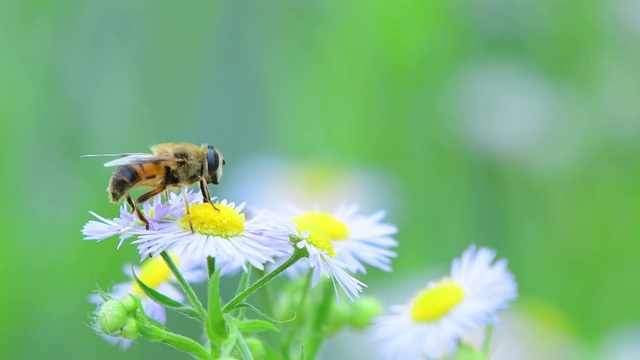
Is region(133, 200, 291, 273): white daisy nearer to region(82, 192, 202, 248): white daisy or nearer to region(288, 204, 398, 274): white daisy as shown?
region(82, 192, 202, 248): white daisy

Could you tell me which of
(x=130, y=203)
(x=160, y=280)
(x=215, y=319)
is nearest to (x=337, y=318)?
(x=160, y=280)

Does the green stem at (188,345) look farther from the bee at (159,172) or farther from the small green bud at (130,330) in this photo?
the bee at (159,172)

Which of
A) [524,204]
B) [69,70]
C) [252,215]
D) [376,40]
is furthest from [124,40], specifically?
[252,215]

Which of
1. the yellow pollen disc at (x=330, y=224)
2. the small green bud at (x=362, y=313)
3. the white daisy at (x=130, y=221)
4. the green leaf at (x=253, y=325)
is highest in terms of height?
the yellow pollen disc at (x=330, y=224)

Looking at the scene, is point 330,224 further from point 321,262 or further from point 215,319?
point 215,319

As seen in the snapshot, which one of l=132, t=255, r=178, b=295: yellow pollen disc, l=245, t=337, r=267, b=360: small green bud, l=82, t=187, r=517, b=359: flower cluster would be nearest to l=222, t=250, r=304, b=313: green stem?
l=82, t=187, r=517, b=359: flower cluster

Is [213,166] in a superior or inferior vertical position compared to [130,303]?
superior

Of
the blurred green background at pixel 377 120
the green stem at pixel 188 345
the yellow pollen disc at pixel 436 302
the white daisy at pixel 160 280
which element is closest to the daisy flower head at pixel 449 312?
the yellow pollen disc at pixel 436 302
